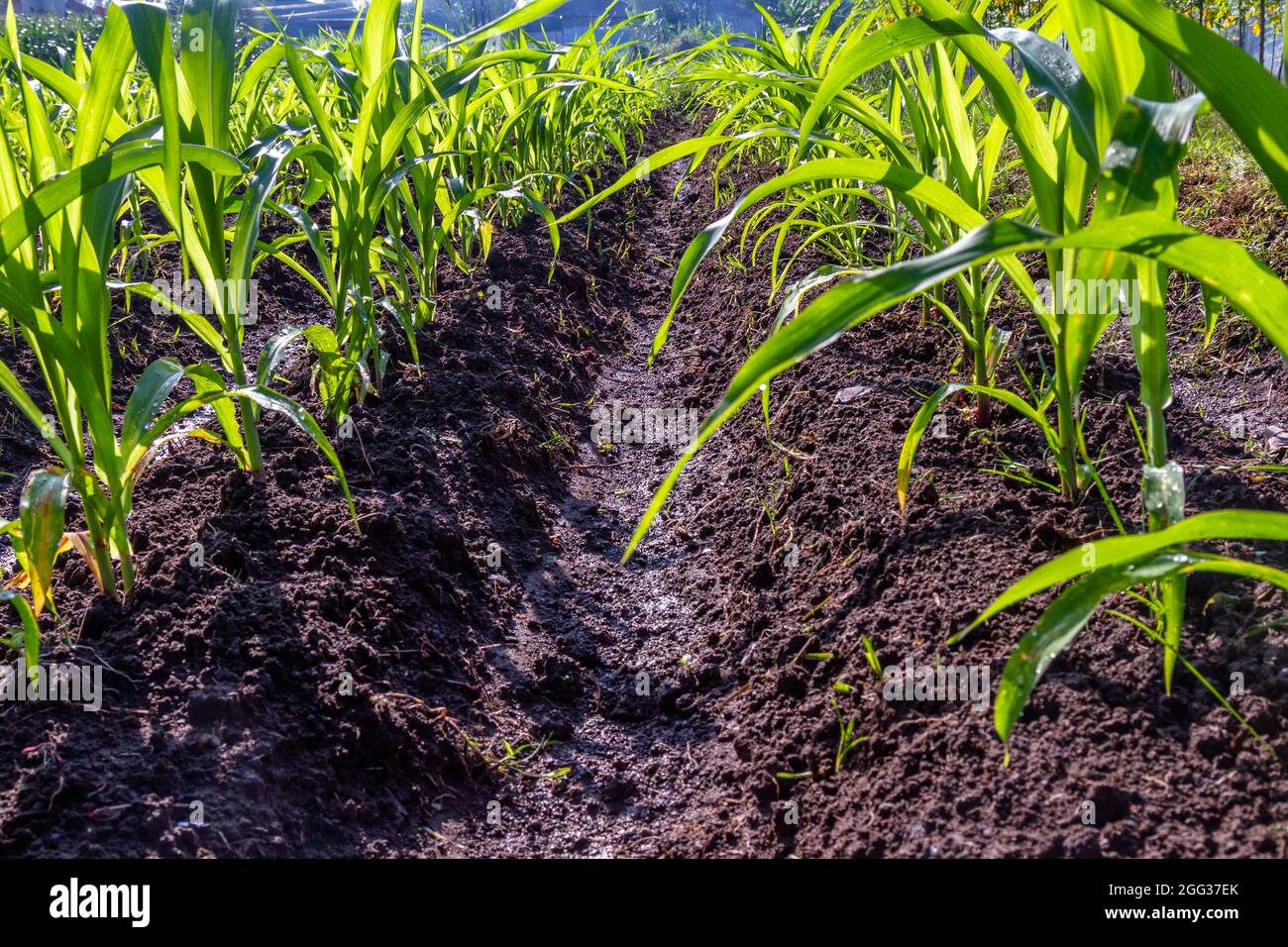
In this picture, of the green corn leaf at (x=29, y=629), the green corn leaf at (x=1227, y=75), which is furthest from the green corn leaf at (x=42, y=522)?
the green corn leaf at (x=1227, y=75)

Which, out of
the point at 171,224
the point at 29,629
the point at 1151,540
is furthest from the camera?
the point at 171,224

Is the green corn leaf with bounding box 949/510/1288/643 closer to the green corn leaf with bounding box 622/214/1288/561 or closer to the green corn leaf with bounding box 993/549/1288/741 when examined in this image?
the green corn leaf with bounding box 993/549/1288/741

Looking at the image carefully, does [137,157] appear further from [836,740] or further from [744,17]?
[744,17]

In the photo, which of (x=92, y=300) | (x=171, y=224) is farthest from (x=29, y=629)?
(x=171, y=224)

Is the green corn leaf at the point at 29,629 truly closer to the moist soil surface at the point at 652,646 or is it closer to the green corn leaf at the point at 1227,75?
the moist soil surface at the point at 652,646

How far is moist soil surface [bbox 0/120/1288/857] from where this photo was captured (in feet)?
3.67

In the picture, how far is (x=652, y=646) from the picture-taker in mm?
1849

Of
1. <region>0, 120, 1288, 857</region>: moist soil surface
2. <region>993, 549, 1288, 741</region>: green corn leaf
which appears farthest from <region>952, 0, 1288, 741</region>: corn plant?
<region>0, 120, 1288, 857</region>: moist soil surface

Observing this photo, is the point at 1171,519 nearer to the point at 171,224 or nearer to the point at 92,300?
the point at 92,300

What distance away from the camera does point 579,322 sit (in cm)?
340

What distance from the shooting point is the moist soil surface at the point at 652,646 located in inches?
44.0
